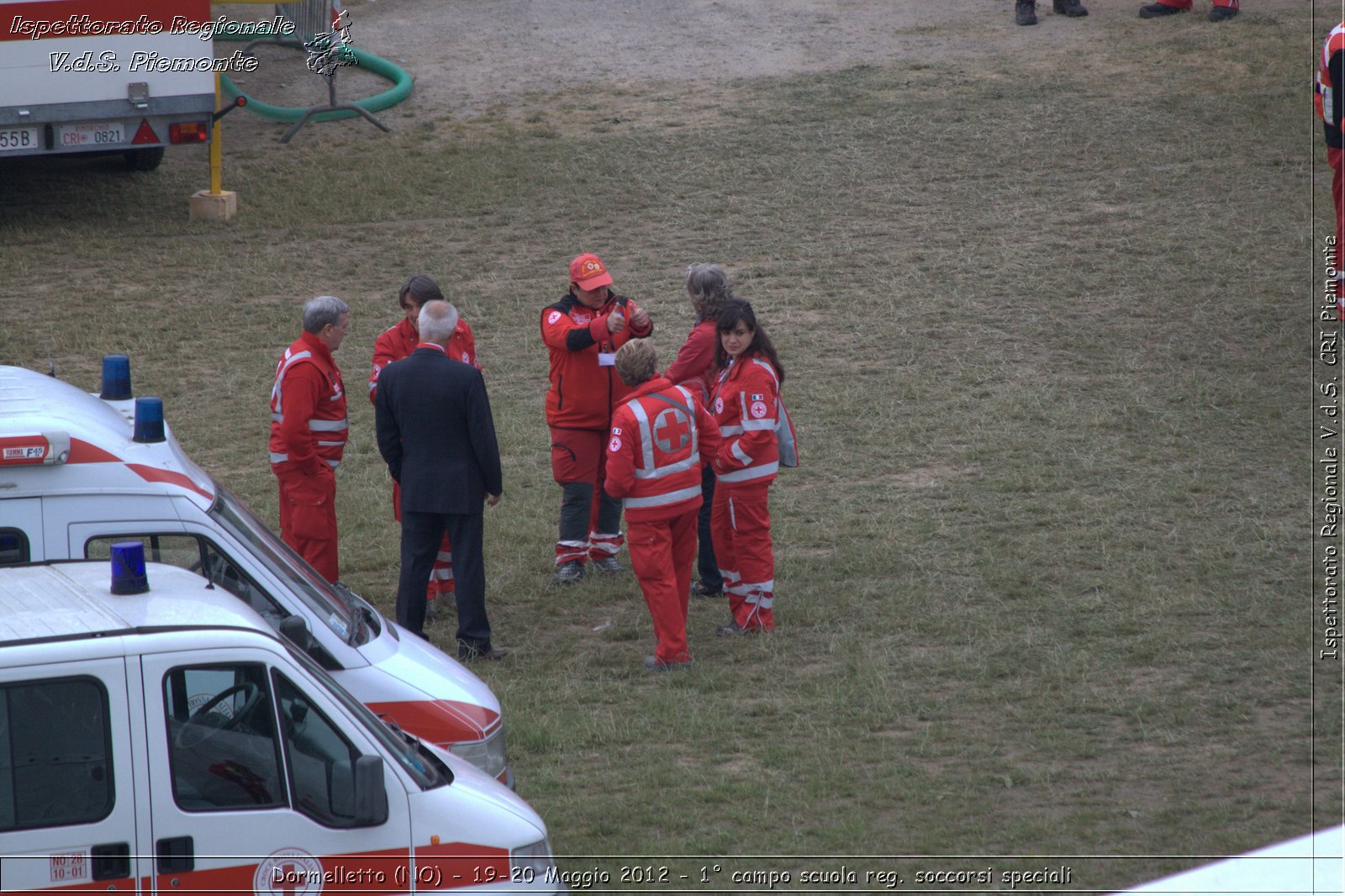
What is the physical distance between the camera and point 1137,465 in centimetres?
948

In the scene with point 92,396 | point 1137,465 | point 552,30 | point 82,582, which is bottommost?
point 1137,465

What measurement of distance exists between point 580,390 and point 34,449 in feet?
12.5

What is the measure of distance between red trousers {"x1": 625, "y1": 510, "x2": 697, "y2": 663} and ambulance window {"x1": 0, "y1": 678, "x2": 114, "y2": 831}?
3435 millimetres

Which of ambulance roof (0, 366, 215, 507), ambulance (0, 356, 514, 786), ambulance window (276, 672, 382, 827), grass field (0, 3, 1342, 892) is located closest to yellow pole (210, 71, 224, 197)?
grass field (0, 3, 1342, 892)

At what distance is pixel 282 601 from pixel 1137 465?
6381 mm

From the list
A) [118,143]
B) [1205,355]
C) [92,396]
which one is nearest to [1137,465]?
[1205,355]

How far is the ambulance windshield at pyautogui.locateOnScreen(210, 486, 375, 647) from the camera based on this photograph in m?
5.30

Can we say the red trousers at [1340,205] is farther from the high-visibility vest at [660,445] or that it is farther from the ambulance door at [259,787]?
the ambulance door at [259,787]

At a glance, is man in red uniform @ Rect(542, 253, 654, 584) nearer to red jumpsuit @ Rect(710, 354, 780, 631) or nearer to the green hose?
red jumpsuit @ Rect(710, 354, 780, 631)

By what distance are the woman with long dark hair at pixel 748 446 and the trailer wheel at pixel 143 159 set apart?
10915 millimetres

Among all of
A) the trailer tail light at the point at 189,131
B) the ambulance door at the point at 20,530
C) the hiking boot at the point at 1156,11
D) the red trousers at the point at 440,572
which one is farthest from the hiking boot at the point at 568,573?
the hiking boot at the point at 1156,11

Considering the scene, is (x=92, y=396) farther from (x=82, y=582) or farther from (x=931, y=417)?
(x=931, y=417)

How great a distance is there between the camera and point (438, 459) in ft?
23.2

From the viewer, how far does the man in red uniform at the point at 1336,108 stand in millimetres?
10625
